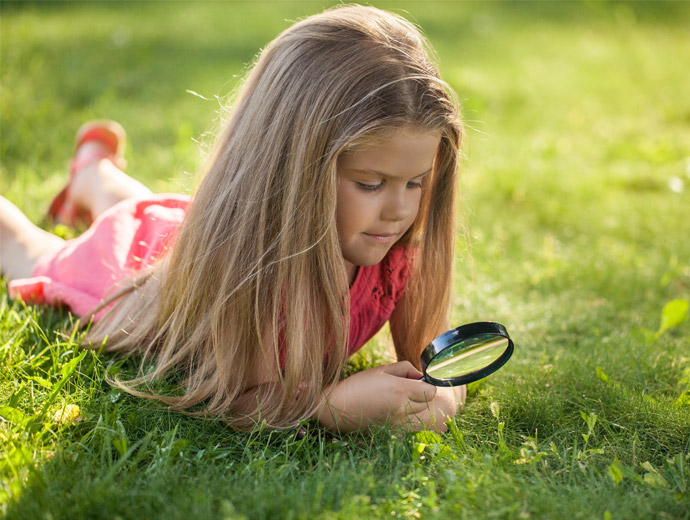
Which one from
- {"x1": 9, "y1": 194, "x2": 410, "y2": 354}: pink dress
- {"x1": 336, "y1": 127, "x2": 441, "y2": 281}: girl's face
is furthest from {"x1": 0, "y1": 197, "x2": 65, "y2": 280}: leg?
{"x1": 336, "y1": 127, "x2": 441, "y2": 281}: girl's face

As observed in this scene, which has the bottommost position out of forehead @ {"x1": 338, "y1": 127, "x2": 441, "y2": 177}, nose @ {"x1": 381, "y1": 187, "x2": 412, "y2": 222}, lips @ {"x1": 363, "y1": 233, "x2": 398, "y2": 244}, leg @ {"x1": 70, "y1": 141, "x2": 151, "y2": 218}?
leg @ {"x1": 70, "y1": 141, "x2": 151, "y2": 218}

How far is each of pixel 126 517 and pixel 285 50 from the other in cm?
130

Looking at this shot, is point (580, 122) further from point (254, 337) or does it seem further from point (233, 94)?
point (254, 337)

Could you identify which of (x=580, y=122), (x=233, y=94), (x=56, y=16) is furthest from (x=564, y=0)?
(x=233, y=94)

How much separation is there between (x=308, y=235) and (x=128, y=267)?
1013 mm

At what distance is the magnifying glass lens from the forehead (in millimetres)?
508

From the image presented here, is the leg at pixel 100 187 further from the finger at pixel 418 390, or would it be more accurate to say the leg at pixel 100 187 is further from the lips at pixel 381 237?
the finger at pixel 418 390

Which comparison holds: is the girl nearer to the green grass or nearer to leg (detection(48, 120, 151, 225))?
the green grass

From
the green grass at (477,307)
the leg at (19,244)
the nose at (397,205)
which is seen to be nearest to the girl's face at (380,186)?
the nose at (397,205)

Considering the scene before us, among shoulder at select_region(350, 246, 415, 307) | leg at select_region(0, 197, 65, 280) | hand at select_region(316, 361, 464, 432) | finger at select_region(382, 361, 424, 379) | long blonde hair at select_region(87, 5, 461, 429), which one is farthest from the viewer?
leg at select_region(0, 197, 65, 280)

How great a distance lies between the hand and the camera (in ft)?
7.14

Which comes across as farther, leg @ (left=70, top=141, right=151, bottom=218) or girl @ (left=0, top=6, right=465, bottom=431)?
leg @ (left=70, top=141, right=151, bottom=218)

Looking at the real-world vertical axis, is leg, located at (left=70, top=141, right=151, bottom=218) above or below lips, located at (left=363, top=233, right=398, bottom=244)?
below

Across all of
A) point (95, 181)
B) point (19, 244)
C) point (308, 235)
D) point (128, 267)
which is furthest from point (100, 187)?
point (308, 235)
